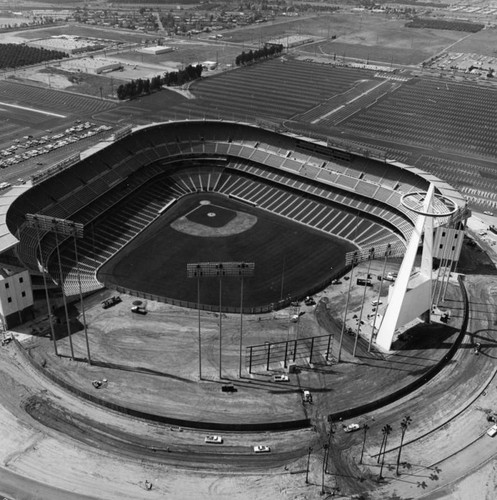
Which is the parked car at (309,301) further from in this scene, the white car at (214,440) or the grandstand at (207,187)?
the white car at (214,440)

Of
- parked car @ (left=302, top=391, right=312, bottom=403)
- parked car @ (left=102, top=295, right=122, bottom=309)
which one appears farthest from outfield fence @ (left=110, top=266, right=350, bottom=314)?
parked car @ (left=302, top=391, right=312, bottom=403)

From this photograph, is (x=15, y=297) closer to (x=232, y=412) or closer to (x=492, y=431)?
(x=232, y=412)

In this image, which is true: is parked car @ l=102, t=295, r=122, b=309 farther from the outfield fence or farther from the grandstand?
the grandstand

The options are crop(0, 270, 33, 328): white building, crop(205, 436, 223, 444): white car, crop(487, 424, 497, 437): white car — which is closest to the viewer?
crop(205, 436, 223, 444): white car

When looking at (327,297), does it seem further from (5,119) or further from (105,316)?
(5,119)

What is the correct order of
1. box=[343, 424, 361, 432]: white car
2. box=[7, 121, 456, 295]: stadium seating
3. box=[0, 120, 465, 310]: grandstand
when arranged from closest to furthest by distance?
box=[343, 424, 361, 432]: white car, box=[0, 120, 465, 310]: grandstand, box=[7, 121, 456, 295]: stadium seating

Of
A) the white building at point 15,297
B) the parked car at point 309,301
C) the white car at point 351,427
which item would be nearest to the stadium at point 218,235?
the white building at point 15,297
